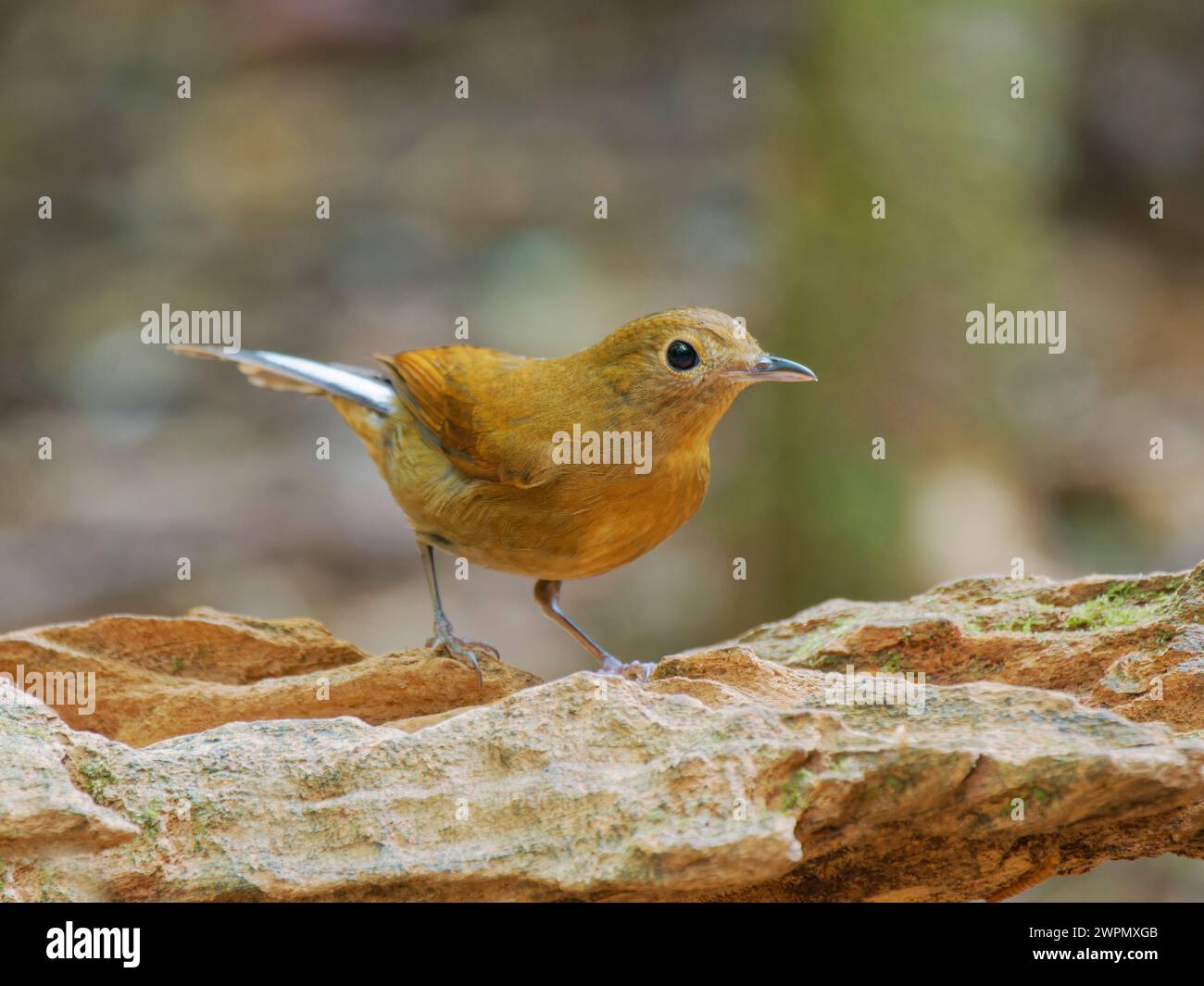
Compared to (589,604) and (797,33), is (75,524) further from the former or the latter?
(797,33)

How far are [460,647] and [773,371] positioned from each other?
51.5 inches

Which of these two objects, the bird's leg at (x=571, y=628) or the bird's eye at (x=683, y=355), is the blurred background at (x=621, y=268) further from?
the bird's eye at (x=683, y=355)

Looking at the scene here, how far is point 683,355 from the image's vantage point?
4348mm

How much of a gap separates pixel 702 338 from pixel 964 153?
12.1ft

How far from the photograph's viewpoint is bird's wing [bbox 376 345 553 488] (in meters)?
4.48

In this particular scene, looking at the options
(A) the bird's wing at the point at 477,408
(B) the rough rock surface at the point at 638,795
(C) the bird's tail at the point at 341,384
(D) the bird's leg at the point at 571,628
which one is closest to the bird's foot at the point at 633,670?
(D) the bird's leg at the point at 571,628

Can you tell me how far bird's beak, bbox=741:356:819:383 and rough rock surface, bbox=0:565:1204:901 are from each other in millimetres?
951

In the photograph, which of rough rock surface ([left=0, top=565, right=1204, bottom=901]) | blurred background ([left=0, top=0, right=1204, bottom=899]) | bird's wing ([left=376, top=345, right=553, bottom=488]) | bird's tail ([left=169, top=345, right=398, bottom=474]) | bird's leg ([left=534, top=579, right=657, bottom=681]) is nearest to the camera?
rough rock surface ([left=0, top=565, right=1204, bottom=901])

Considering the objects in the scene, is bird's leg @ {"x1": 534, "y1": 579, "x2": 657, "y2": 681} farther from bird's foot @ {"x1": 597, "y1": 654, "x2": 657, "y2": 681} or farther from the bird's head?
the bird's head

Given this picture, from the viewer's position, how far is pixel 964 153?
7.41 meters

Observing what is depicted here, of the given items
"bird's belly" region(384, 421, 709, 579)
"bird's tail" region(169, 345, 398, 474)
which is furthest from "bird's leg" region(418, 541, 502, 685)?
"bird's tail" region(169, 345, 398, 474)

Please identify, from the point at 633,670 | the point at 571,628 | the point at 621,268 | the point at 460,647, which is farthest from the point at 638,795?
the point at 621,268
